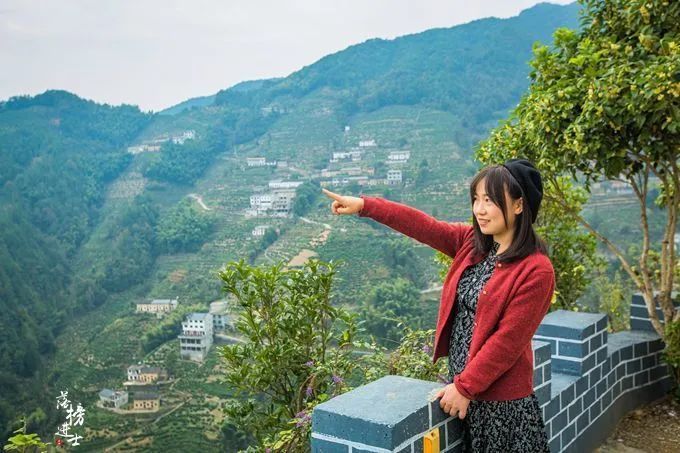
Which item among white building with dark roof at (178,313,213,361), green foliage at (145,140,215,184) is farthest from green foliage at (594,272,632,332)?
green foliage at (145,140,215,184)

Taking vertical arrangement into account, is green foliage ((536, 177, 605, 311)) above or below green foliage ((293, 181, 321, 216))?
above

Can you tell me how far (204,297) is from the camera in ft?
66.1

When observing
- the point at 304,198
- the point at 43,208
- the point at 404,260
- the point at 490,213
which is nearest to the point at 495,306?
the point at 490,213

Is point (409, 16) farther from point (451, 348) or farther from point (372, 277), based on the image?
point (451, 348)

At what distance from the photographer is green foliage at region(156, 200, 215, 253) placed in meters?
25.2

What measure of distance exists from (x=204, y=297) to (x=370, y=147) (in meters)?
16.0

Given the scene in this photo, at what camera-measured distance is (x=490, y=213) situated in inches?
51.0

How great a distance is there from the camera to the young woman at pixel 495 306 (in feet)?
4.01

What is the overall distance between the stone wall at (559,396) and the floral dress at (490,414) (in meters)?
0.07

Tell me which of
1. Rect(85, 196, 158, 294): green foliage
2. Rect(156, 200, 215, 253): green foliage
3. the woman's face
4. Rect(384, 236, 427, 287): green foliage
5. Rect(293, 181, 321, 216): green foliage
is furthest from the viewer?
Rect(293, 181, 321, 216): green foliage

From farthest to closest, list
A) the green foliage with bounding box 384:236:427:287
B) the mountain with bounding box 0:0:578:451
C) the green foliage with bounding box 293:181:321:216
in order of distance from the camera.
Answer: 1. the green foliage with bounding box 293:181:321:216
2. the green foliage with bounding box 384:236:427:287
3. the mountain with bounding box 0:0:578:451

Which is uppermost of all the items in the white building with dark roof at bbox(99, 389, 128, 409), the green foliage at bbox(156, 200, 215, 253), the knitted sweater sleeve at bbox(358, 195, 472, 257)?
the knitted sweater sleeve at bbox(358, 195, 472, 257)
